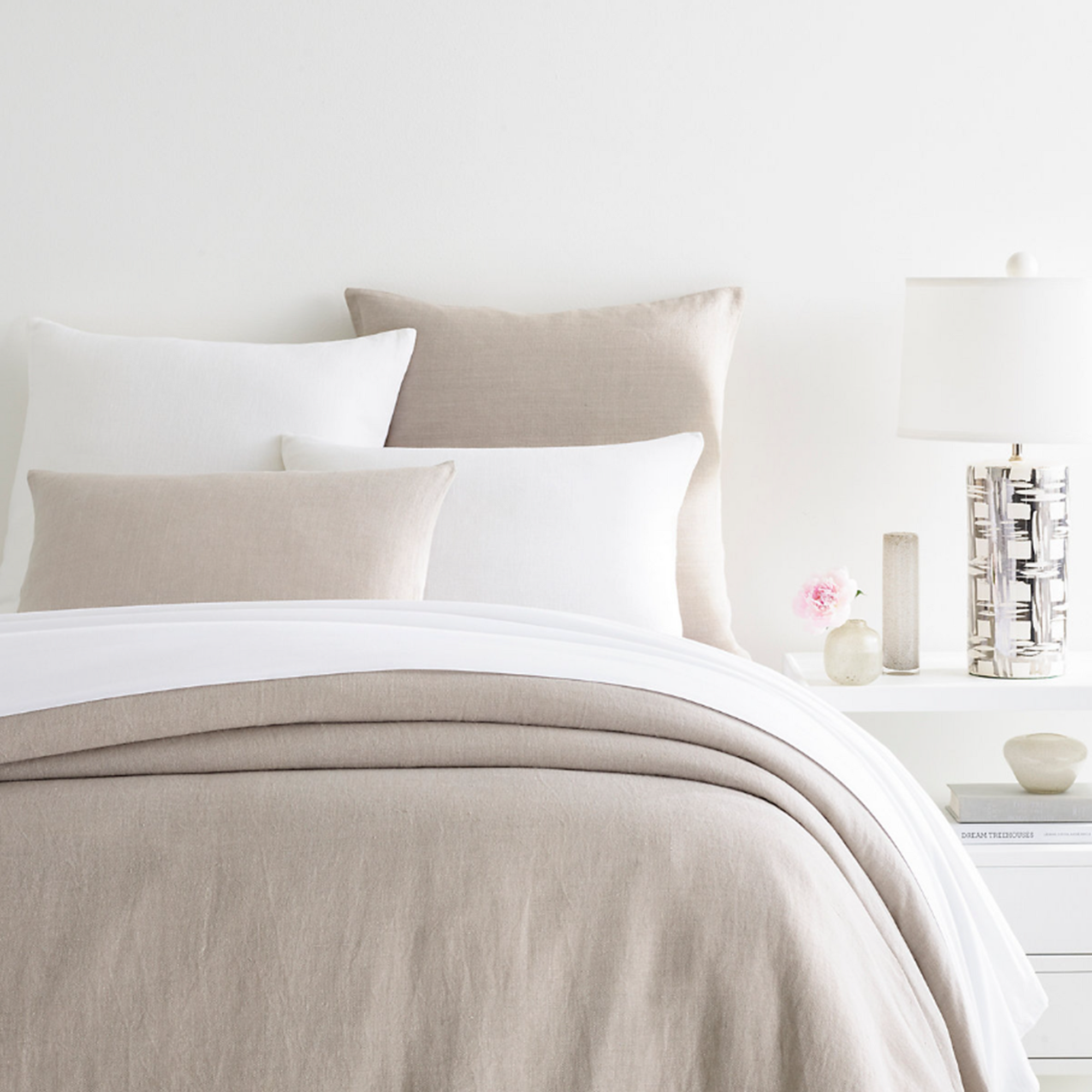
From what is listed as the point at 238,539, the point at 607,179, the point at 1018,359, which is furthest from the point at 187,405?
the point at 1018,359

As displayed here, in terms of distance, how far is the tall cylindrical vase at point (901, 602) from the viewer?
2.41 m

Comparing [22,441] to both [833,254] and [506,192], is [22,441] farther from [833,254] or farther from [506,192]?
[833,254]

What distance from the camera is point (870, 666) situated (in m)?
2.33

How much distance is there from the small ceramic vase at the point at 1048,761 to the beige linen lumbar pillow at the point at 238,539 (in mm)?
1205

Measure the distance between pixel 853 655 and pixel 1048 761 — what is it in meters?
0.42

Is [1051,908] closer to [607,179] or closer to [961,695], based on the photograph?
[961,695]

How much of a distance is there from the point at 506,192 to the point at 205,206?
658 millimetres

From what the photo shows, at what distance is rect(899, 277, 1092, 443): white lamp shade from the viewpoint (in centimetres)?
224

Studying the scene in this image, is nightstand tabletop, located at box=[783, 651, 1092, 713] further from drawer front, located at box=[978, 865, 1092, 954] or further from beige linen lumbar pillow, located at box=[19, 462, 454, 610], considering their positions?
beige linen lumbar pillow, located at box=[19, 462, 454, 610]

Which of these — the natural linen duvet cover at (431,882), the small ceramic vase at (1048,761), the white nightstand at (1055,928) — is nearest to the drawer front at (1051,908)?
the white nightstand at (1055,928)

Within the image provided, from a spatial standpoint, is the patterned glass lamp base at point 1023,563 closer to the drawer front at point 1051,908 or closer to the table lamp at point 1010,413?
the table lamp at point 1010,413

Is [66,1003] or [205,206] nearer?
[66,1003]

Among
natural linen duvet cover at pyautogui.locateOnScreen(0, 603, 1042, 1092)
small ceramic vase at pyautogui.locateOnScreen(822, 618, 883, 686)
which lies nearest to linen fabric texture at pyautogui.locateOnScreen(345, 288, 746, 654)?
small ceramic vase at pyautogui.locateOnScreen(822, 618, 883, 686)

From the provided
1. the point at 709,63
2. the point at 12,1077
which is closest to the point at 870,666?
the point at 709,63
